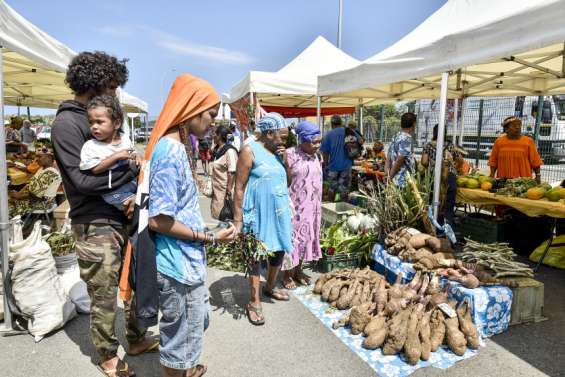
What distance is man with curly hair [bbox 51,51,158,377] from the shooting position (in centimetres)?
224

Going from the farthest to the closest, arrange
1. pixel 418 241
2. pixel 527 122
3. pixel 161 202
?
1. pixel 527 122
2. pixel 418 241
3. pixel 161 202

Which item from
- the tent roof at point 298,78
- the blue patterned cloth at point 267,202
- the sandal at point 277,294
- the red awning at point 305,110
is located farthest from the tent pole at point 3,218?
the red awning at point 305,110

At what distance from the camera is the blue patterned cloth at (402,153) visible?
5.03m

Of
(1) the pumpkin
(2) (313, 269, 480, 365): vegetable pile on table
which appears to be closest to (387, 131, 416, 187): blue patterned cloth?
(2) (313, 269, 480, 365): vegetable pile on table

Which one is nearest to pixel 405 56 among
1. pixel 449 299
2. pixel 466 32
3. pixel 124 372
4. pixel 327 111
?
pixel 466 32

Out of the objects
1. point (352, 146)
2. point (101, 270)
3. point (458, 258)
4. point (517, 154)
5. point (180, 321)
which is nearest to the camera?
point (180, 321)

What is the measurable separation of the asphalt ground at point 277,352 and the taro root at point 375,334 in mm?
158

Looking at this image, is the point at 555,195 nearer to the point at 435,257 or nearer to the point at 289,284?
the point at 435,257

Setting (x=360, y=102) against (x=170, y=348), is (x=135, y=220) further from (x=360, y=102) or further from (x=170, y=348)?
(x=360, y=102)

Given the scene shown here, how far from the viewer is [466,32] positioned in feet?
11.7

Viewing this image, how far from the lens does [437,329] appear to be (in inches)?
120

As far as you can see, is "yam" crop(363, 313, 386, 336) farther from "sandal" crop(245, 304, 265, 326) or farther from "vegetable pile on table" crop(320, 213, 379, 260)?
"vegetable pile on table" crop(320, 213, 379, 260)

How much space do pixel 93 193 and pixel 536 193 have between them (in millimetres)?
4641

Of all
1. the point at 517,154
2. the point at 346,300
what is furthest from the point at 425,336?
the point at 517,154
